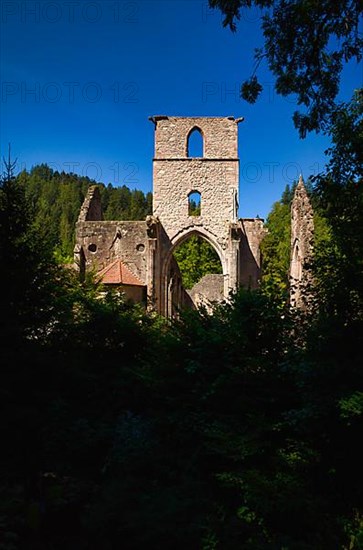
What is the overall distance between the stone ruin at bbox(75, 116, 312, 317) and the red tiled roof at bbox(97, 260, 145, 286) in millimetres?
51

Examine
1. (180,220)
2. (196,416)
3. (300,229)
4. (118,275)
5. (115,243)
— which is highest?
(180,220)

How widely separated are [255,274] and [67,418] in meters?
18.8

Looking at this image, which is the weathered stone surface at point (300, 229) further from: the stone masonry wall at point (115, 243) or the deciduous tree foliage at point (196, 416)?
the deciduous tree foliage at point (196, 416)

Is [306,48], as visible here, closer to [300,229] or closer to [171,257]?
[300,229]

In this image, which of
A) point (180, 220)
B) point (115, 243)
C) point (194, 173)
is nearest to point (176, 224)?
point (180, 220)

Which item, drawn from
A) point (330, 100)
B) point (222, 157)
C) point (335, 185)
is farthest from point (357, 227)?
point (222, 157)

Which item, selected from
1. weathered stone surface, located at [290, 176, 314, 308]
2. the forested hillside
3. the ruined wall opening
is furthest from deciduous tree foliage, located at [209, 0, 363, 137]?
the forested hillside

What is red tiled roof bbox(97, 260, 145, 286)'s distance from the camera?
20953 mm

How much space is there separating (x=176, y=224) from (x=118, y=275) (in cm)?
481

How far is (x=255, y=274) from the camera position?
24.7 metres

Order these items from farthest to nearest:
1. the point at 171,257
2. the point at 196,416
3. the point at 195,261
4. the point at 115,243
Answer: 1. the point at 195,261
2. the point at 171,257
3. the point at 115,243
4. the point at 196,416

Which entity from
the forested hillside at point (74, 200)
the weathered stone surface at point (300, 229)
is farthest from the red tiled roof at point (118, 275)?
the forested hillside at point (74, 200)

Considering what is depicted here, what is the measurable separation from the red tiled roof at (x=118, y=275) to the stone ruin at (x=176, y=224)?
51 millimetres

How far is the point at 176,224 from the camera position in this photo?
24.2m
